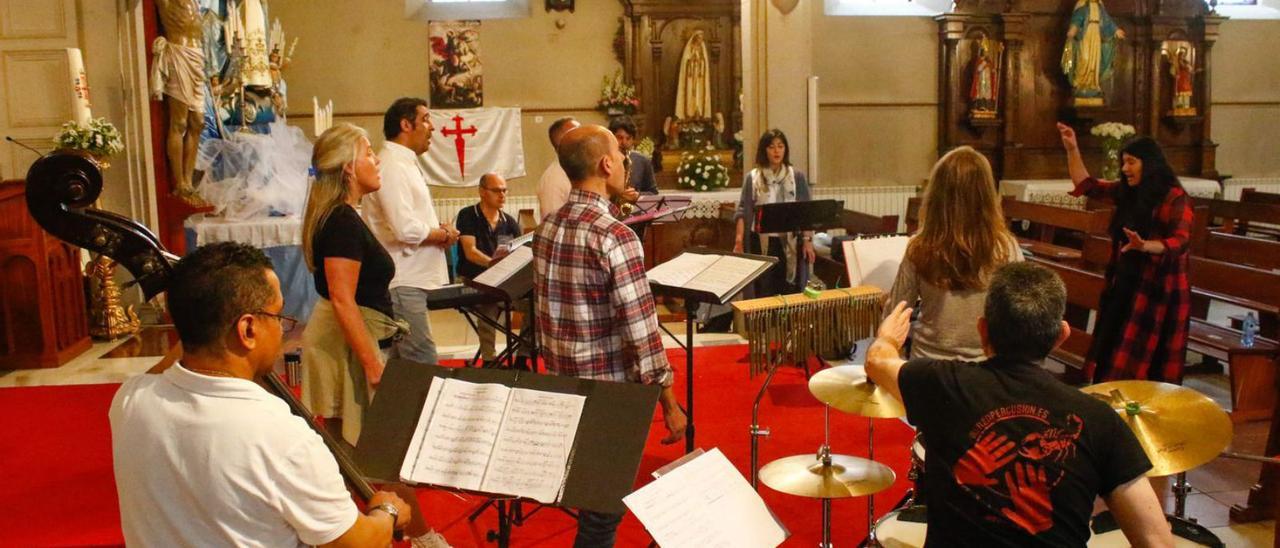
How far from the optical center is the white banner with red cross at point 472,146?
1139cm

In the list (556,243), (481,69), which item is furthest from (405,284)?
(481,69)

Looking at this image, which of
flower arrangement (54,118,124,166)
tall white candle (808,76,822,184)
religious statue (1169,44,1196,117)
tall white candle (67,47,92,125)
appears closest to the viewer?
flower arrangement (54,118,124,166)

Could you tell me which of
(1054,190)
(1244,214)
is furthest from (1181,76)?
(1244,214)

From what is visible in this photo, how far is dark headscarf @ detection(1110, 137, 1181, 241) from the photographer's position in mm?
4875

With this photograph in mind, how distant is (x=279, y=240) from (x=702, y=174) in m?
4.25

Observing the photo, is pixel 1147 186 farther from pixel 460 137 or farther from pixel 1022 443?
pixel 460 137

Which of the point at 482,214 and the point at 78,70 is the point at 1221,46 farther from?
the point at 78,70

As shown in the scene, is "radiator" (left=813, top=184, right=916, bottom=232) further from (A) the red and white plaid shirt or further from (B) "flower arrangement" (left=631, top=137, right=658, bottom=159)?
(A) the red and white plaid shirt

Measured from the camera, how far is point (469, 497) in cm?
427

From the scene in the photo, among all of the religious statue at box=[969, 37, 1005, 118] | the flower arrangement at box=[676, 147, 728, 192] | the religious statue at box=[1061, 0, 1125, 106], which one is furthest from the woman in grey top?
the religious statue at box=[1061, 0, 1125, 106]

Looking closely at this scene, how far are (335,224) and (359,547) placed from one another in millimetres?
1541

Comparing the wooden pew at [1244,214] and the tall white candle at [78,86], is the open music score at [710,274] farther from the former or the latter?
the wooden pew at [1244,214]

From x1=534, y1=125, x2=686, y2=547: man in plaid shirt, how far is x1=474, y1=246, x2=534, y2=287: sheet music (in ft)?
3.76

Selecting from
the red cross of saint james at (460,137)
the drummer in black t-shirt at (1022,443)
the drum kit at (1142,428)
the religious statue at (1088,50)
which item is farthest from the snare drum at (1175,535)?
the religious statue at (1088,50)
